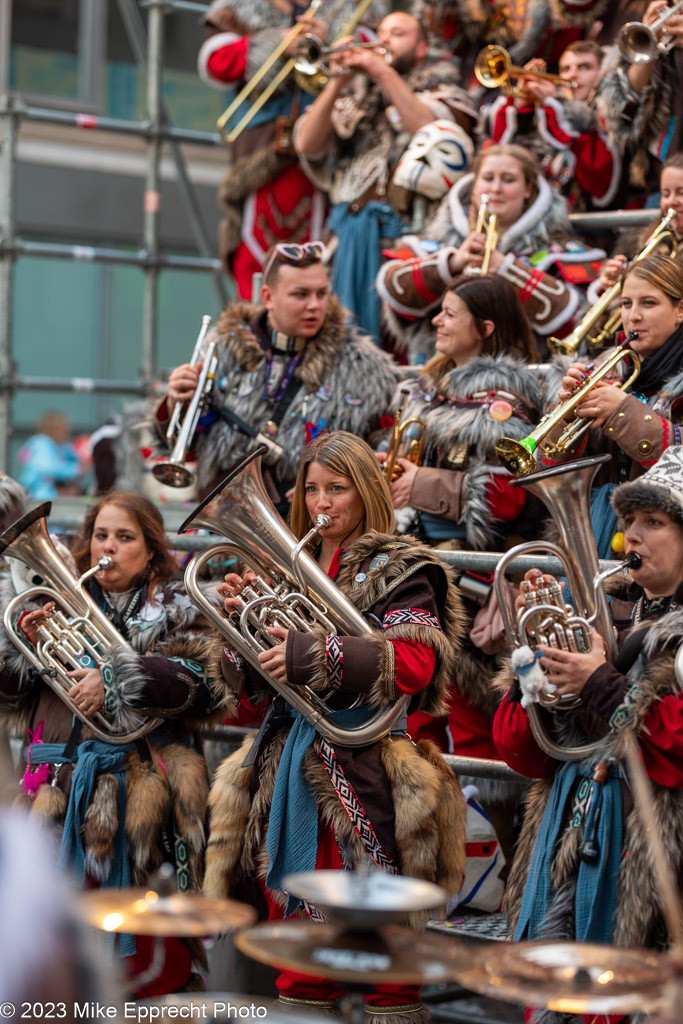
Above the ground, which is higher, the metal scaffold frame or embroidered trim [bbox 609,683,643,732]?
the metal scaffold frame

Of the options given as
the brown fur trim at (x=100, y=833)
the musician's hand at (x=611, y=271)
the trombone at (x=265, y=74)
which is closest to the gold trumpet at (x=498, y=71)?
the trombone at (x=265, y=74)

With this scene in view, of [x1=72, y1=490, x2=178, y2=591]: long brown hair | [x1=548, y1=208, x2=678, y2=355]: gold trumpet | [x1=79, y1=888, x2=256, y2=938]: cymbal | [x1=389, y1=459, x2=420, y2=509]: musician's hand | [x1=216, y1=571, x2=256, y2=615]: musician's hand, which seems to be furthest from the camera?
[x1=548, y1=208, x2=678, y2=355]: gold trumpet

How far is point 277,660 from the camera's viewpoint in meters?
3.58

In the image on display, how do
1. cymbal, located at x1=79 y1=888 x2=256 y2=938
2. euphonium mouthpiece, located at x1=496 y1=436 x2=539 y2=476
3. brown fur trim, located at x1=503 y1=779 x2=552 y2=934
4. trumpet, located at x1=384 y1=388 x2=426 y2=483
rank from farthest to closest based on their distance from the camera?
trumpet, located at x1=384 y1=388 x2=426 y2=483
euphonium mouthpiece, located at x1=496 y1=436 x2=539 y2=476
brown fur trim, located at x1=503 y1=779 x2=552 y2=934
cymbal, located at x1=79 y1=888 x2=256 y2=938

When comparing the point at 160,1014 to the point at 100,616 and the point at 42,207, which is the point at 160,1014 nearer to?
the point at 100,616

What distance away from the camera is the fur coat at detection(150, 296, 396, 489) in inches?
199

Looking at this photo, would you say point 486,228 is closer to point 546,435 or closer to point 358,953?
point 546,435

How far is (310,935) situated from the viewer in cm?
204

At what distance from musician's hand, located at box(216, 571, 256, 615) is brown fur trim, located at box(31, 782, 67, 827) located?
2.85 ft

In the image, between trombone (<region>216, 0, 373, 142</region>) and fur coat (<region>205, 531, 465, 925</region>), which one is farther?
trombone (<region>216, 0, 373, 142</region>)

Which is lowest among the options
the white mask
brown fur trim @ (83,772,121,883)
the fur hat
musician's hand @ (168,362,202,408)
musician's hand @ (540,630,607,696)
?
brown fur trim @ (83,772,121,883)

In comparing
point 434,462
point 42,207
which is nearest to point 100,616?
point 434,462

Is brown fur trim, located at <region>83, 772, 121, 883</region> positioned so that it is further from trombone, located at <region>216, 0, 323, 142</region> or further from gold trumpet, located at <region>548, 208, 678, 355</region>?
trombone, located at <region>216, 0, 323, 142</region>

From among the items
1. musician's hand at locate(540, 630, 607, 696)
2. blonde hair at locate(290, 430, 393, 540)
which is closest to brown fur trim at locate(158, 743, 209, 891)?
blonde hair at locate(290, 430, 393, 540)
